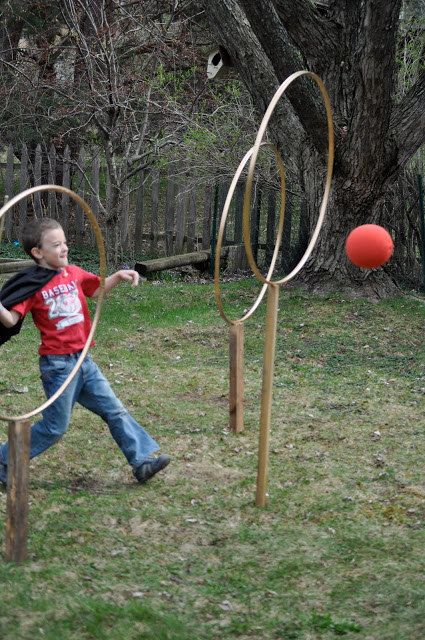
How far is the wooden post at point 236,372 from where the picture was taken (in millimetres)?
6203

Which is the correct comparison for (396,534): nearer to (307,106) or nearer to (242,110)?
(307,106)

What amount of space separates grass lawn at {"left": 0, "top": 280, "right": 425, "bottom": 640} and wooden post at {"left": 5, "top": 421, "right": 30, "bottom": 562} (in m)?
0.10

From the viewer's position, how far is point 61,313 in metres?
4.82

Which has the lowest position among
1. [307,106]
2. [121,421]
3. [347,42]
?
[121,421]

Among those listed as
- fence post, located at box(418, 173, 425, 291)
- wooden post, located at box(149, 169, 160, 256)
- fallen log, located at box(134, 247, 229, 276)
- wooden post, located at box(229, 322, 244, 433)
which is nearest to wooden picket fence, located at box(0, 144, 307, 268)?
wooden post, located at box(149, 169, 160, 256)

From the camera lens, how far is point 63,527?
4602 mm

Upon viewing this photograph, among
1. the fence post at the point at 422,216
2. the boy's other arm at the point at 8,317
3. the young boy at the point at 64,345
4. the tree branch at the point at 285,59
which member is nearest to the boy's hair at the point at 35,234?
the young boy at the point at 64,345

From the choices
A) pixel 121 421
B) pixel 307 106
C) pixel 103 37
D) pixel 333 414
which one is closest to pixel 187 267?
pixel 103 37

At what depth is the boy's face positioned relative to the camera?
471 centimetres

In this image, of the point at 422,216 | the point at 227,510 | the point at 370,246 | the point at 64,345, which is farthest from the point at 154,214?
the point at 227,510

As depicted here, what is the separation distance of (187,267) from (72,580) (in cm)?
1008

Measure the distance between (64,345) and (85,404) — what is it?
433 millimetres

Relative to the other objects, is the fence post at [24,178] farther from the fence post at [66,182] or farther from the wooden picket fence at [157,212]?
the fence post at [66,182]

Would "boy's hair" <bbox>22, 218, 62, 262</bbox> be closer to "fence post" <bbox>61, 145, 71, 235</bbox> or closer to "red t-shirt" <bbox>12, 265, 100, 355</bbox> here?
"red t-shirt" <bbox>12, 265, 100, 355</bbox>
